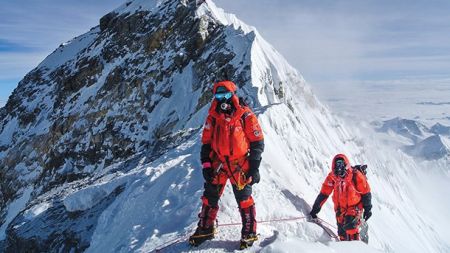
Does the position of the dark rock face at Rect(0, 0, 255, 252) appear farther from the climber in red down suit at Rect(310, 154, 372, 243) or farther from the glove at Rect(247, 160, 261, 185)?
the glove at Rect(247, 160, 261, 185)

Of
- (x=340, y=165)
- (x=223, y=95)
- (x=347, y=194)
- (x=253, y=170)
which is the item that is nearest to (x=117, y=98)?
(x=340, y=165)

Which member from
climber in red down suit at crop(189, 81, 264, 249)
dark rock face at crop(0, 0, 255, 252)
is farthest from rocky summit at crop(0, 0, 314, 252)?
climber in red down suit at crop(189, 81, 264, 249)

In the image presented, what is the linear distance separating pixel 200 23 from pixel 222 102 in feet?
102

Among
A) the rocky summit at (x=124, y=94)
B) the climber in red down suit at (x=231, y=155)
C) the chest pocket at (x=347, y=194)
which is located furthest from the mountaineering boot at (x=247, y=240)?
the rocky summit at (x=124, y=94)

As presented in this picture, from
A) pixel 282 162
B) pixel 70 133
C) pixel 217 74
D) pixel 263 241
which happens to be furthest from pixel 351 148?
pixel 263 241

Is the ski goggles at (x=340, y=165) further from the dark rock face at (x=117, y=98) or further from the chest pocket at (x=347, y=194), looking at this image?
the dark rock face at (x=117, y=98)

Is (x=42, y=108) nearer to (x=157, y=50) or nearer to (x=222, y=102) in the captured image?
(x=157, y=50)

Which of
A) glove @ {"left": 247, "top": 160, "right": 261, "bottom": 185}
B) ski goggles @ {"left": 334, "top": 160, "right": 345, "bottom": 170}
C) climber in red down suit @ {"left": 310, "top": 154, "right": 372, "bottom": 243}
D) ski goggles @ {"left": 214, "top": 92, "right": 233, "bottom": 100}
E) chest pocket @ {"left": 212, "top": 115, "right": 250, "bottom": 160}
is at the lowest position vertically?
climber in red down suit @ {"left": 310, "top": 154, "right": 372, "bottom": 243}

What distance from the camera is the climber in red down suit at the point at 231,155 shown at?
6305 millimetres

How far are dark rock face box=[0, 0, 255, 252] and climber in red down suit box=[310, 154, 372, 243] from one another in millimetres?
17744

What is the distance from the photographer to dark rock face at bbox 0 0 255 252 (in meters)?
33.0

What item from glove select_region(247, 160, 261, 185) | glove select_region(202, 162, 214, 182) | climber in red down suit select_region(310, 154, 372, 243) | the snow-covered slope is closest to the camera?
glove select_region(247, 160, 261, 185)

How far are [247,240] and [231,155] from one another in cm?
129

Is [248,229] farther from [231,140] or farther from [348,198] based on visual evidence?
[348,198]
